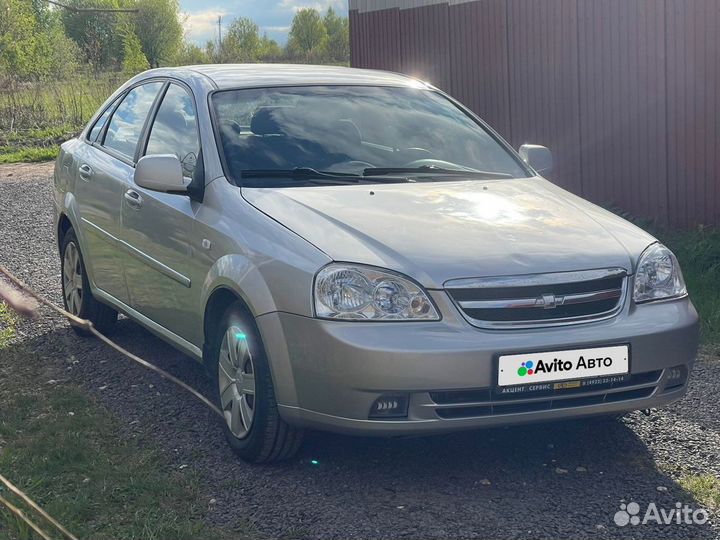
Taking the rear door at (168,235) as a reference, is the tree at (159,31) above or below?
above

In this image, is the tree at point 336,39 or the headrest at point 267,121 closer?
the headrest at point 267,121

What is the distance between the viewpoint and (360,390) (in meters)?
3.85

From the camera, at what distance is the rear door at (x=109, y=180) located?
5.83m

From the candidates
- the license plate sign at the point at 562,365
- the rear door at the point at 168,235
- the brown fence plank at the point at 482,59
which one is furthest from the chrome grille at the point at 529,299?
the brown fence plank at the point at 482,59

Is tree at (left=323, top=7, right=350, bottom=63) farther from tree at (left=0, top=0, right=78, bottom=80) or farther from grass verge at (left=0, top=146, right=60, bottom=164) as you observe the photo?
grass verge at (left=0, top=146, right=60, bottom=164)

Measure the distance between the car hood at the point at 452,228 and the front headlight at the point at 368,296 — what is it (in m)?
0.05

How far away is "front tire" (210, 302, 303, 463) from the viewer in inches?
165

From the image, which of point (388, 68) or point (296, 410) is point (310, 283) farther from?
point (388, 68)

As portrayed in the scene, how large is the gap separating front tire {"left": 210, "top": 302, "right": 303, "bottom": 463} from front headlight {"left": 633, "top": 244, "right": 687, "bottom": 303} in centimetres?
146

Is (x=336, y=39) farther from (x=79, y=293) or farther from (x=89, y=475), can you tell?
(x=89, y=475)

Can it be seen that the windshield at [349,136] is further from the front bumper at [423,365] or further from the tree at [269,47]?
the tree at [269,47]

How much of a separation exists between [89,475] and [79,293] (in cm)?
255

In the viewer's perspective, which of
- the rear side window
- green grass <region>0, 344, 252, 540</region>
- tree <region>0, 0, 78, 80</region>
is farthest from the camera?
tree <region>0, 0, 78, 80</region>

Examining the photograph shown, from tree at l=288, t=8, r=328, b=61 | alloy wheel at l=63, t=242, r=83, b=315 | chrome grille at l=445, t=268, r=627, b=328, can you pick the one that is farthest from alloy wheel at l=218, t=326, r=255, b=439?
tree at l=288, t=8, r=328, b=61
